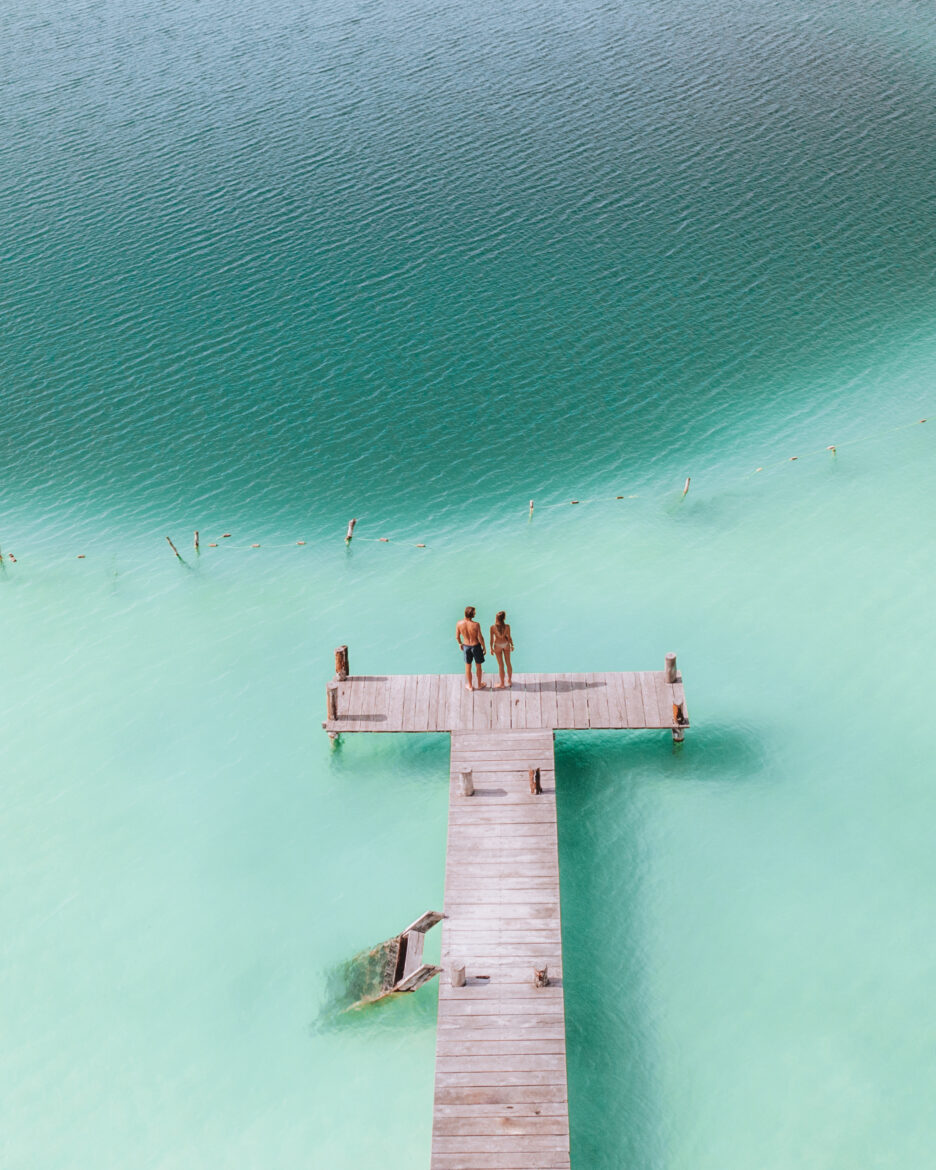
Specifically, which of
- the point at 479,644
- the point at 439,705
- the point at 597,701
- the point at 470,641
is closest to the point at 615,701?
the point at 597,701

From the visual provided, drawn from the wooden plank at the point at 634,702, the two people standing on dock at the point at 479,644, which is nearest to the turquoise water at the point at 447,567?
the wooden plank at the point at 634,702

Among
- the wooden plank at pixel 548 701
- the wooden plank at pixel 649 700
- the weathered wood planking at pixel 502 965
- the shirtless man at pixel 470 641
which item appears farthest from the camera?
the wooden plank at pixel 548 701

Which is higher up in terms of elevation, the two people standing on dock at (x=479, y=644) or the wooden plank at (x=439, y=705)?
the two people standing on dock at (x=479, y=644)

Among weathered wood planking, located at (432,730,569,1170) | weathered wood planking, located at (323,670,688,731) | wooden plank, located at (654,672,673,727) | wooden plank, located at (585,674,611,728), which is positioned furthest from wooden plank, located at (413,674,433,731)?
wooden plank, located at (654,672,673,727)

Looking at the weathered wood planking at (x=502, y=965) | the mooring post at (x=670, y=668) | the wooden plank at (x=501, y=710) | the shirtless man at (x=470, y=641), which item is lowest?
the weathered wood planking at (x=502, y=965)

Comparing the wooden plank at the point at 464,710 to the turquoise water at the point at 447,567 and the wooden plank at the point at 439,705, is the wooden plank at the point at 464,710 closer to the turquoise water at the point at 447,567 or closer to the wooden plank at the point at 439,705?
the wooden plank at the point at 439,705

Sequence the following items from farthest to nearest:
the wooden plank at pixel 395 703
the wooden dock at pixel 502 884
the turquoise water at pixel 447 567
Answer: the wooden plank at pixel 395 703 → the turquoise water at pixel 447 567 → the wooden dock at pixel 502 884

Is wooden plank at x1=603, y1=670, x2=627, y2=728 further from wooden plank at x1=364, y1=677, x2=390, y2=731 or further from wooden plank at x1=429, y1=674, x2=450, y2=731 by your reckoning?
wooden plank at x1=364, y1=677, x2=390, y2=731
